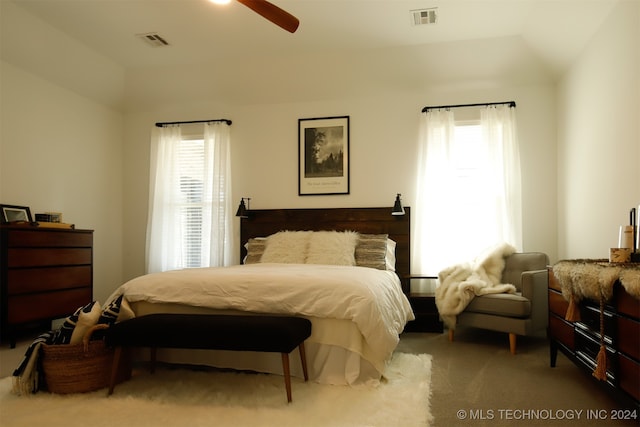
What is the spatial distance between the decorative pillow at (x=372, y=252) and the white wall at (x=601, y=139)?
5.75 feet

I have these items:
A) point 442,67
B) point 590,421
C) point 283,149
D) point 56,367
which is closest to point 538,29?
point 442,67

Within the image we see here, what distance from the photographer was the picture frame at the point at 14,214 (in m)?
3.84

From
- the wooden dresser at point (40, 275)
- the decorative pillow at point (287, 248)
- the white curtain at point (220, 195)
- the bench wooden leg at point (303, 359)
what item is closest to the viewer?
the bench wooden leg at point (303, 359)

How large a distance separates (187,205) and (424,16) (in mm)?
3389

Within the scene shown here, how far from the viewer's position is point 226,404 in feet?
7.52

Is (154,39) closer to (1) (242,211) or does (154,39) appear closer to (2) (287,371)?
(1) (242,211)

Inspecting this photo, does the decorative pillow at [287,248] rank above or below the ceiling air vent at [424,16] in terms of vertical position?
below

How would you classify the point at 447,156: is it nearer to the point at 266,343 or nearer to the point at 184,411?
the point at 266,343

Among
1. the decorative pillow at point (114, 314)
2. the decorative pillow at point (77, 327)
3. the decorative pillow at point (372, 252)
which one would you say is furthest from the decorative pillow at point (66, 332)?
the decorative pillow at point (372, 252)

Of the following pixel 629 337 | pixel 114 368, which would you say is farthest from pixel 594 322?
pixel 114 368

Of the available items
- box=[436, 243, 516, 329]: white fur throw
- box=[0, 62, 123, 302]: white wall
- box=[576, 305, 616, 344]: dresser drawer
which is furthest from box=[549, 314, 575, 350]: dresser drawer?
box=[0, 62, 123, 302]: white wall

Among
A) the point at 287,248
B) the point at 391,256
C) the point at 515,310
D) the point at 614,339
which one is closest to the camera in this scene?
the point at 614,339

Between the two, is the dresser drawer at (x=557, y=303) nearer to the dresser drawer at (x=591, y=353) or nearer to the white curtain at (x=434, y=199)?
the dresser drawer at (x=591, y=353)

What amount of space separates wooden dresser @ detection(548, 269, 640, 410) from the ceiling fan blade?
6.82 feet
